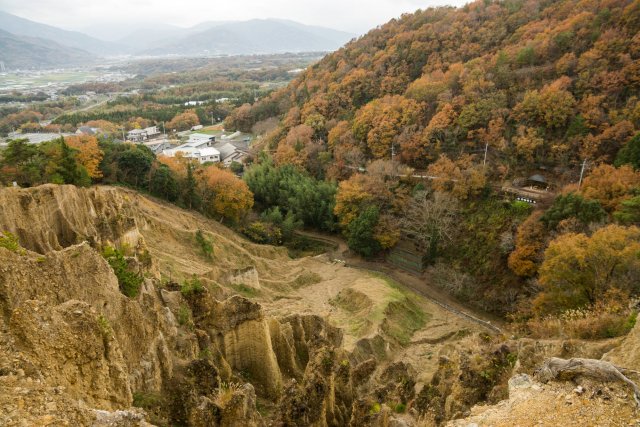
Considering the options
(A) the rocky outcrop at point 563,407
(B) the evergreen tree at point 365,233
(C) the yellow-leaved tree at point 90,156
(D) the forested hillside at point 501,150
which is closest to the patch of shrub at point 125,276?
(A) the rocky outcrop at point 563,407

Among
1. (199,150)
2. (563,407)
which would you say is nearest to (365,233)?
(563,407)

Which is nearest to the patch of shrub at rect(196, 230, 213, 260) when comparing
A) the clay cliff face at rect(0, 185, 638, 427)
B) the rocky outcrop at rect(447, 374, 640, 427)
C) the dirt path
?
the clay cliff face at rect(0, 185, 638, 427)

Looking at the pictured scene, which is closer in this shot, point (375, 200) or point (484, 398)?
point (484, 398)

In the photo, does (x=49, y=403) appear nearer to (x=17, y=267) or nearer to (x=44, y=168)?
(x=17, y=267)

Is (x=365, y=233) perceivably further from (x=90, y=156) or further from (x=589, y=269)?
(x=90, y=156)

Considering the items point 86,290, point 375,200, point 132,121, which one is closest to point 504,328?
point 375,200
